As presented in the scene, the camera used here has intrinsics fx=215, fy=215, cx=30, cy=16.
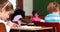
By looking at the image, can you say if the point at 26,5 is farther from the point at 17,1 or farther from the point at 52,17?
the point at 52,17

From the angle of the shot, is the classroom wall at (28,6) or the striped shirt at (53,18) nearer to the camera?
the striped shirt at (53,18)

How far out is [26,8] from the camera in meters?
7.65

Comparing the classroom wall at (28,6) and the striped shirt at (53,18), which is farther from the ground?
the classroom wall at (28,6)

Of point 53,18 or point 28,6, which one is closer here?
point 53,18

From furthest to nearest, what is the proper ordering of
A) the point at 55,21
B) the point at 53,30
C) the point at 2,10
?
the point at 55,21, the point at 53,30, the point at 2,10

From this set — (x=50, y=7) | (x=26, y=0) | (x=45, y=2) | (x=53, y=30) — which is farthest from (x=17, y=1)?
(x=53, y=30)

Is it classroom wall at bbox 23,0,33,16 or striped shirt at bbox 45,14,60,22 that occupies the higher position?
classroom wall at bbox 23,0,33,16

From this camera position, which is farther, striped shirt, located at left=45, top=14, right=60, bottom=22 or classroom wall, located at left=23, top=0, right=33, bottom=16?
classroom wall, located at left=23, top=0, right=33, bottom=16

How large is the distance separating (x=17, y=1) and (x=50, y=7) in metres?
3.32

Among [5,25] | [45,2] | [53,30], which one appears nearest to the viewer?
[5,25]

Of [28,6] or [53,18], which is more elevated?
[28,6]

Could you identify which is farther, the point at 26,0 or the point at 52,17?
the point at 26,0

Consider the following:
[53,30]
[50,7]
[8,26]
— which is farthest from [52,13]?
[8,26]

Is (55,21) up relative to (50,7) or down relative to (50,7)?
down
